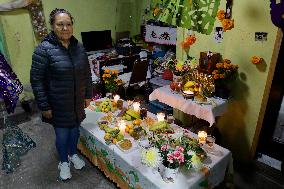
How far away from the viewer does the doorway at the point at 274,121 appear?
341 cm

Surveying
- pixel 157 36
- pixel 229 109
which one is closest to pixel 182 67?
pixel 229 109

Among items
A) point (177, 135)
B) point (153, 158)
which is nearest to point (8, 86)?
point (153, 158)

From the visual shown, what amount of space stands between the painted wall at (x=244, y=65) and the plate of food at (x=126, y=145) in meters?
1.86

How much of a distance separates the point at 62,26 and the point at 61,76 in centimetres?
53

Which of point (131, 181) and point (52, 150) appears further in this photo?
point (52, 150)

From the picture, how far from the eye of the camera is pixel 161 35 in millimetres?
6535

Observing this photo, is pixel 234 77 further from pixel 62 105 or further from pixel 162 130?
pixel 62 105

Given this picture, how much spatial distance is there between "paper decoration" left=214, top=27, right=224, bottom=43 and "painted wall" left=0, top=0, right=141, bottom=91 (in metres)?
3.86

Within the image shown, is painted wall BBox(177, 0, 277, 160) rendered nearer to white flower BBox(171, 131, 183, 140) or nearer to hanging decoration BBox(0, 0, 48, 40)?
white flower BBox(171, 131, 183, 140)

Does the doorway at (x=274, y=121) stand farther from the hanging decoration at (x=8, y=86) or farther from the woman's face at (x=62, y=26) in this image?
the hanging decoration at (x=8, y=86)

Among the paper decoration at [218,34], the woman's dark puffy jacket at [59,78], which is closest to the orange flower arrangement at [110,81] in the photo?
the woman's dark puffy jacket at [59,78]

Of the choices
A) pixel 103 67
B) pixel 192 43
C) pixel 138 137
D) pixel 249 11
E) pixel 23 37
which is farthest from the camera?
pixel 103 67

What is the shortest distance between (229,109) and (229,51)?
3.01ft

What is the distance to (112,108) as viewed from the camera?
388cm
